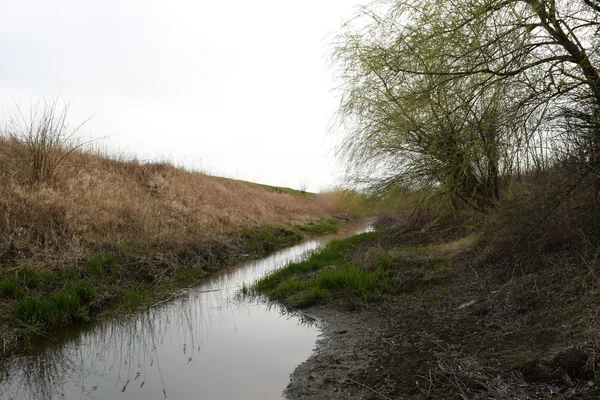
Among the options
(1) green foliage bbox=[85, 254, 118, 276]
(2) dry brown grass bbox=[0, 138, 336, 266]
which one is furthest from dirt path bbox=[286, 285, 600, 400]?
(2) dry brown grass bbox=[0, 138, 336, 266]

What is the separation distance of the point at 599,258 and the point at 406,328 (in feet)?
7.97

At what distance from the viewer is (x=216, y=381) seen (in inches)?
183

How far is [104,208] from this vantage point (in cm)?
1192

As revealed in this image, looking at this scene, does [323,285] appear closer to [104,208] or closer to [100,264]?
[100,264]

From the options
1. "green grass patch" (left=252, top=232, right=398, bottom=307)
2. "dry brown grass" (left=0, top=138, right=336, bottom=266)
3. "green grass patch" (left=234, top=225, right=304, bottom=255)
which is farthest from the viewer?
"green grass patch" (left=234, top=225, right=304, bottom=255)

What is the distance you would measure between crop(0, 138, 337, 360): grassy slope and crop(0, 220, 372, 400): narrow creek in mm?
817

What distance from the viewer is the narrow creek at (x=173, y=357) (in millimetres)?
4496

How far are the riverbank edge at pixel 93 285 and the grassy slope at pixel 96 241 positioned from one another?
18 millimetres

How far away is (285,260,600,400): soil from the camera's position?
344cm

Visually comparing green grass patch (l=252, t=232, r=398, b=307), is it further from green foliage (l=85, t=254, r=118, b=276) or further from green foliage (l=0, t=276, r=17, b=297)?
green foliage (l=0, t=276, r=17, b=297)

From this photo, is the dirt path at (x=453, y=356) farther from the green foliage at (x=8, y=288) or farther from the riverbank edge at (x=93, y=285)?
the green foliage at (x=8, y=288)

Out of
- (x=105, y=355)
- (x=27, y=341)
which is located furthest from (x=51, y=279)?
(x=105, y=355)

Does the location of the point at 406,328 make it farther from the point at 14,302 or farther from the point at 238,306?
the point at 14,302

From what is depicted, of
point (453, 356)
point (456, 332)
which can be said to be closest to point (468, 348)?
point (453, 356)
